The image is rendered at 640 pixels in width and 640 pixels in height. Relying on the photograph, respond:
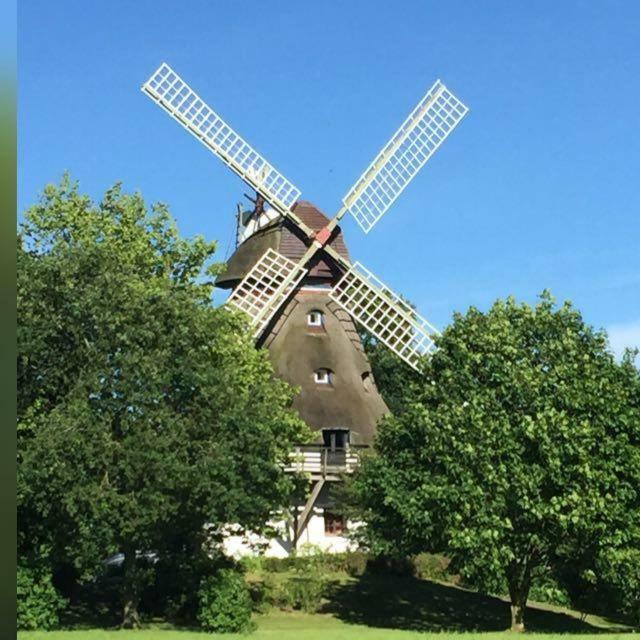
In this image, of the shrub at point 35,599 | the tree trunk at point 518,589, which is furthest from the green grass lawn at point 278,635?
the tree trunk at point 518,589

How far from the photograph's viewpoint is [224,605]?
95.5 feet

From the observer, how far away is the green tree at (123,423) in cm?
2617

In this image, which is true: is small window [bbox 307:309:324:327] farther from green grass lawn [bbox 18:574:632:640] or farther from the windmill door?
green grass lawn [bbox 18:574:632:640]

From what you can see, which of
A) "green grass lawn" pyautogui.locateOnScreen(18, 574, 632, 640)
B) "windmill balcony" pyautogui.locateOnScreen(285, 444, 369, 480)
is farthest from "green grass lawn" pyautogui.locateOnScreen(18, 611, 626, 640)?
"windmill balcony" pyautogui.locateOnScreen(285, 444, 369, 480)

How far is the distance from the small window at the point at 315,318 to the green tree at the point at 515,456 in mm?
12642

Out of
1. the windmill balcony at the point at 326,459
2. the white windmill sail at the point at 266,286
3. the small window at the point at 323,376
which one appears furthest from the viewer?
the small window at the point at 323,376

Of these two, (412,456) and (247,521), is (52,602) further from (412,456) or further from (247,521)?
(412,456)

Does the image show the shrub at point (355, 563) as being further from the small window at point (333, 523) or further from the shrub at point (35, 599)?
the shrub at point (35, 599)

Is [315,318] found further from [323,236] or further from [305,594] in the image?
[305,594]

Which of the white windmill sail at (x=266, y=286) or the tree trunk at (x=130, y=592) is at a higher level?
the white windmill sail at (x=266, y=286)

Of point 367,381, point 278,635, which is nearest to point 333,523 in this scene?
point 367,381

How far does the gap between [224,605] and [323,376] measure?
56.3ft

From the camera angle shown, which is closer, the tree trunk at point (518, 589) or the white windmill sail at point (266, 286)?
the tree trunk at point (518, 589)

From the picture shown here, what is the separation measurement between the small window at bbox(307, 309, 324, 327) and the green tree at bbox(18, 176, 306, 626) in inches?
597
